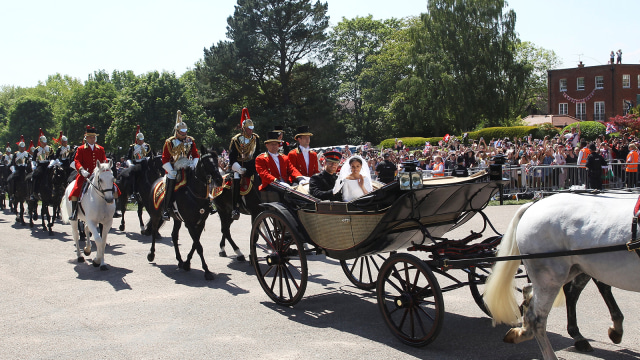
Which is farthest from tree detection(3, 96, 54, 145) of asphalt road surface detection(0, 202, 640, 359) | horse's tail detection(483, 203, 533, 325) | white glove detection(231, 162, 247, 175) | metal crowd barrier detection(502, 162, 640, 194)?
horse's tail detection(483, 203, 533, 325)

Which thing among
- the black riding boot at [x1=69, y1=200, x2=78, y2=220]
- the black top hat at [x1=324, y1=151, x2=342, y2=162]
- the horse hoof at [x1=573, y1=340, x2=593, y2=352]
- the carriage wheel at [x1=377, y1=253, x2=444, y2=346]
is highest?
the black top hat at [x1=324, y1=151, x2=342, y2=162]

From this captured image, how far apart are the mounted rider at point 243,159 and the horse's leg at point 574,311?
5966 mm

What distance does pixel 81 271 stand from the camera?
9.47m

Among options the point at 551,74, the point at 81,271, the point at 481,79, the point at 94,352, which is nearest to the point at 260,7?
the point at 481,79

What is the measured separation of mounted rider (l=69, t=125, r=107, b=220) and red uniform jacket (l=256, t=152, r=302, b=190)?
381cm

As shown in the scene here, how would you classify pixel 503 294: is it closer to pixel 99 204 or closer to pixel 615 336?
pixel 615 336

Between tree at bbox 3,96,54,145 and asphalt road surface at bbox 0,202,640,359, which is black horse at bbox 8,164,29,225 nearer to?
asphalt road surface at bbox 0,202,640,359

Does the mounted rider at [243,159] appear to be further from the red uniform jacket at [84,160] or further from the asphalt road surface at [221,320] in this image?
the red uniform jacket at [84,160]

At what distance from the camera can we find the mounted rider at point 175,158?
367 inches

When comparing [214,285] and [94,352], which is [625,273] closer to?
[94,352]

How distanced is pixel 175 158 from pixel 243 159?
129 cm

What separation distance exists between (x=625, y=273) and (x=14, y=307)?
24.0 ft

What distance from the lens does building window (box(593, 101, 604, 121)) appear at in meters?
57.8

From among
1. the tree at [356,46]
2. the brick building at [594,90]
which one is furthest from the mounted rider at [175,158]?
the brick building at [594,90]
